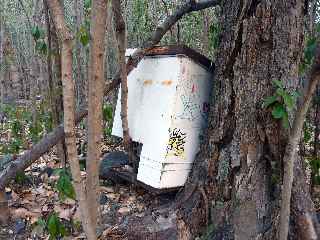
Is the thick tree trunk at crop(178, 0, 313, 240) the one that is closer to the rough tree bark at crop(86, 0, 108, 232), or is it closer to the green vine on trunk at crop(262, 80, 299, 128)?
the green vine on trunk at crop(262, 80, 299, 128)

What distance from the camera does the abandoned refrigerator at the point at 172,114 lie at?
7.97ft

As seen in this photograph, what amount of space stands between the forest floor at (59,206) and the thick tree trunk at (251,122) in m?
0.62

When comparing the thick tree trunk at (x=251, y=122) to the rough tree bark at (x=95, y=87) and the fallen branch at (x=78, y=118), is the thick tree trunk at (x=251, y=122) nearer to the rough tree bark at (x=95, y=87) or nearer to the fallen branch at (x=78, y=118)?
the fallen branch at (x=78, y=118)

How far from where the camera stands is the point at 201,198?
2.32 meters

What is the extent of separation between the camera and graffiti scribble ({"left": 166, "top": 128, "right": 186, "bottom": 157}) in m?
2.45

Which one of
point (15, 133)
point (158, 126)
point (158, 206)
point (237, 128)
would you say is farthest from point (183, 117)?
point (15, 133)

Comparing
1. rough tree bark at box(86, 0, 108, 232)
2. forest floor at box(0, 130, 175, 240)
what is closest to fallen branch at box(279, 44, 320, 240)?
rough tree bark at box(86, 0, 108, 232)

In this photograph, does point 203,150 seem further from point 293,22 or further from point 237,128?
point 293,22

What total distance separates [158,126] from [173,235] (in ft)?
1.97

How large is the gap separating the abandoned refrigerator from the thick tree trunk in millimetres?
216

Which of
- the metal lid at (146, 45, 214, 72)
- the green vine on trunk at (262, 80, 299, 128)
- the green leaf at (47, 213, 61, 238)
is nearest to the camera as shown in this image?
the green vine on trunk at (262, 80, 299, 128)

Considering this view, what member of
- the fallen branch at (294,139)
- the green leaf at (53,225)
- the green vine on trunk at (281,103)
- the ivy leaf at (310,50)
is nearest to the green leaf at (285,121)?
the green vine on trunk at (281,103)

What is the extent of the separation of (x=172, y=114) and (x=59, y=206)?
114cm

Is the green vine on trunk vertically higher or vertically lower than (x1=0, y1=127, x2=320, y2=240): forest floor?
higher
